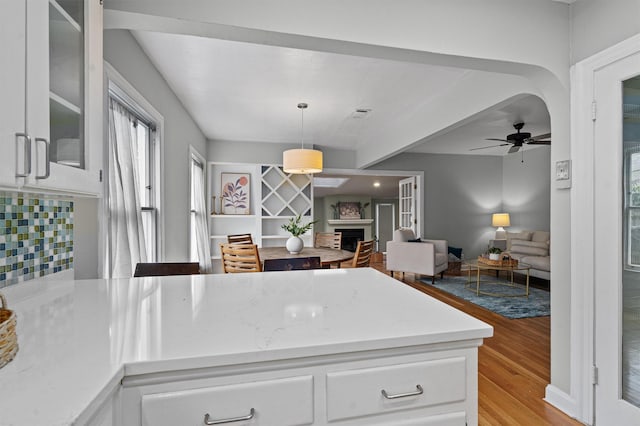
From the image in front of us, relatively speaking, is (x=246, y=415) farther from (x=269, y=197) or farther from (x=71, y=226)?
(x=269, y=197)

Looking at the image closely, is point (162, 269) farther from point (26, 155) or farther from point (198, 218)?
point (198, 218)

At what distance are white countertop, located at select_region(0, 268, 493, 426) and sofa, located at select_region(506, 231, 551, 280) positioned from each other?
4.85 meters

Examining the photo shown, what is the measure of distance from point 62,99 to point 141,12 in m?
0.70

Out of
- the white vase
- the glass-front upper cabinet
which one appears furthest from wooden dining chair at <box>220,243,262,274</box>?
the glass-front upper cabinet

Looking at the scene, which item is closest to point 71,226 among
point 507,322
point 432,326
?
point 432,326

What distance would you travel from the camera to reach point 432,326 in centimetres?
91

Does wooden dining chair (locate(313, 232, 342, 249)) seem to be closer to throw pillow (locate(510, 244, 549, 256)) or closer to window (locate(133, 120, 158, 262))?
window (locate(133, 120, 158, 262))

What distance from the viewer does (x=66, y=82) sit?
1.03 metres

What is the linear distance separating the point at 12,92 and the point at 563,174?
8.14 feet

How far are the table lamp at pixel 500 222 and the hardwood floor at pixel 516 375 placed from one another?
11.8 ft

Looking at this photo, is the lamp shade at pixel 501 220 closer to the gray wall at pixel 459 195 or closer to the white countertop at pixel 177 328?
the gray wall at pixel 459 195

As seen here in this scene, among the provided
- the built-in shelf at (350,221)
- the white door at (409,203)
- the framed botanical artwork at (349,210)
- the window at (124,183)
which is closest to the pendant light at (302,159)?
the window at (124,183)

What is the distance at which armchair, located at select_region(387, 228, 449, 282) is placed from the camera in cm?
526

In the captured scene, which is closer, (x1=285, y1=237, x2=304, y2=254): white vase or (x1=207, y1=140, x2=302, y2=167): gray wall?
(x1=285, y1=237, x2=304, y2=254): white vase
